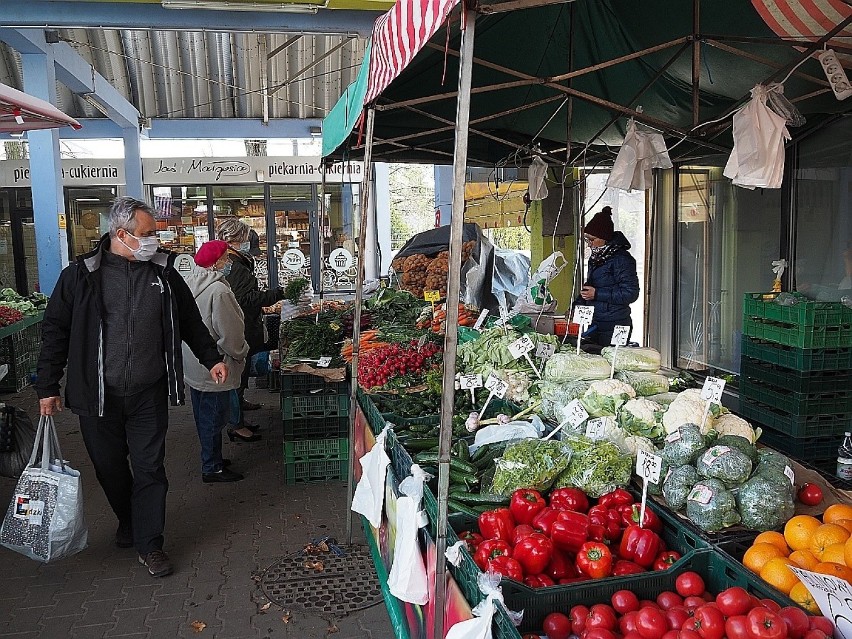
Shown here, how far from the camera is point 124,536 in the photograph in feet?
15.3

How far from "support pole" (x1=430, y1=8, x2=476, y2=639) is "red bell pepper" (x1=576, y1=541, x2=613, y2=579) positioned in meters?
0.49

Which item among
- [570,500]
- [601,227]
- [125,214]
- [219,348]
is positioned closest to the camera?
[570,500]

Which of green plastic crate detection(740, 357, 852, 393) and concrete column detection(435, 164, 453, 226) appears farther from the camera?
concrete column detection(435, 164, 453, 226)

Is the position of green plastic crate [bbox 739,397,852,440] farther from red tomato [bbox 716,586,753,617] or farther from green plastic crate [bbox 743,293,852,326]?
red tomato [bbox 716,586,753,617]

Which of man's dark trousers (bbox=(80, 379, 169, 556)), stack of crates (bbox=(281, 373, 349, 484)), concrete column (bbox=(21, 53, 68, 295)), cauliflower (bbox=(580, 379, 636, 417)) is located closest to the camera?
cauliflower (bbox=(580, 379, 636, 417))

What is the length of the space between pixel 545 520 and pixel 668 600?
22.3 inches

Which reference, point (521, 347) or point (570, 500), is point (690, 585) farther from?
point (521, 347)

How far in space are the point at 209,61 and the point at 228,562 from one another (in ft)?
49.2

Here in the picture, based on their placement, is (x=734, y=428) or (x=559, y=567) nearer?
(x=559, y=567)

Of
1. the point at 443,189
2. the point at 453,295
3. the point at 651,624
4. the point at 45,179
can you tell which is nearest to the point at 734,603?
the point at 651,624

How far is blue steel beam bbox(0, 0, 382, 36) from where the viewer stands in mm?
9344

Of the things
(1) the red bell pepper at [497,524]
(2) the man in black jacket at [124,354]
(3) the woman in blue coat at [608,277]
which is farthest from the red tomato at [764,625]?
(3) the woman in blue coat at [608,277]

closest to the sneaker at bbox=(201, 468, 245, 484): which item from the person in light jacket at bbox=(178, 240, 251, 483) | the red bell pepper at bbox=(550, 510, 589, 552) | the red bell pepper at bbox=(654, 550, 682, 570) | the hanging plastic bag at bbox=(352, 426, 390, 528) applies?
the person in light jacket at bbox=(178, 240, 251, 483)

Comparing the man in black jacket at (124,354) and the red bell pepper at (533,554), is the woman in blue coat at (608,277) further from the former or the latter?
the red bell pepper at (533,554)
